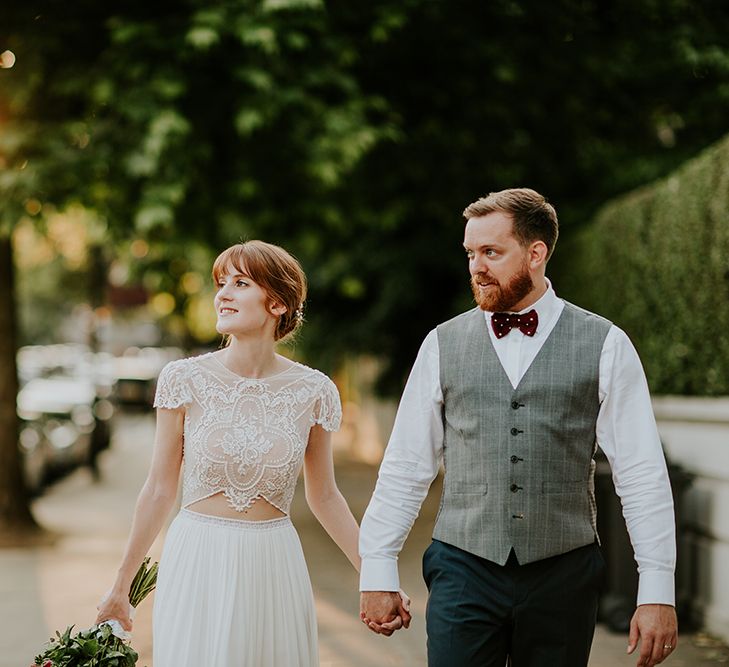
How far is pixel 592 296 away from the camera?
438 inches

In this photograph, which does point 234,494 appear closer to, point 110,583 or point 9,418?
point 110,583

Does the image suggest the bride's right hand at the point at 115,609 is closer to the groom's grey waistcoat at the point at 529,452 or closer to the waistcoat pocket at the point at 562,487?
the groom's grey waistcoat at the point at 529,452

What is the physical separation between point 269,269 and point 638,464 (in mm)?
1329

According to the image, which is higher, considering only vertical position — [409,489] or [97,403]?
[97,403]

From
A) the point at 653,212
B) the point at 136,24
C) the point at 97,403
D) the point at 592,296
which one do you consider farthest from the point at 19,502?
the point at 97,403

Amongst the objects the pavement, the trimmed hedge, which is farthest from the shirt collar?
the trimmed hedge

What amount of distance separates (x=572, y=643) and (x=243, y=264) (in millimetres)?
1569

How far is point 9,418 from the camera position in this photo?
11.8 meters

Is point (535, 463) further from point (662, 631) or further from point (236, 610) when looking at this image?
point (236, 610)

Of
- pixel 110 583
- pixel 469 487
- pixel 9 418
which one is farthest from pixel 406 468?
pixel 9 418

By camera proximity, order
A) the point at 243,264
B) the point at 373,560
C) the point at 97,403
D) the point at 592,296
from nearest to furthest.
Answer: the point at 373,560
the point at 243,264
the point at 592,296
the point at 97,403

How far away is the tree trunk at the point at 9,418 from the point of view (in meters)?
11.7

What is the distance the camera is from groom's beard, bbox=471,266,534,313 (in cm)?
337

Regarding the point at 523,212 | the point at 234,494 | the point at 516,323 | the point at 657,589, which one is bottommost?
the point at 657,589
